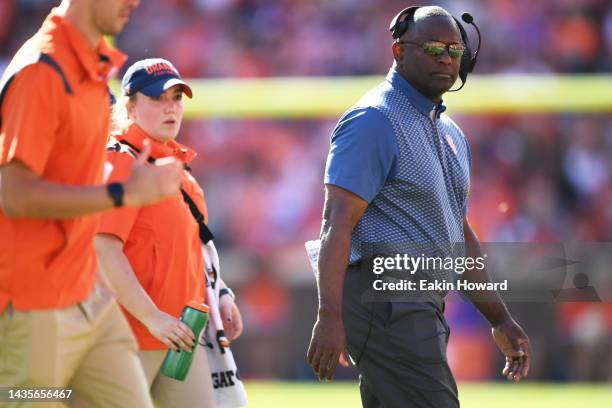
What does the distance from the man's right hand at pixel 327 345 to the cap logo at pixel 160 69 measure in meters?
1.13

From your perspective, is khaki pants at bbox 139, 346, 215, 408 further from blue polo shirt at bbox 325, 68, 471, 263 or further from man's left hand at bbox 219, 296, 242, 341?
blue polo shirt at bbox 325, 68, 471, 263

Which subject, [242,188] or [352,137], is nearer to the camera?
[352,137]

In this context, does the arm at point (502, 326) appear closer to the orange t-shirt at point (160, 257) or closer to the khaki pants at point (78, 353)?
the orange t-shirt at point (160, 257)

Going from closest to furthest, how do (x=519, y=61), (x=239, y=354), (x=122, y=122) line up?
(x=122, y=122)
(x=239, y=354)
(x=519, y=61)

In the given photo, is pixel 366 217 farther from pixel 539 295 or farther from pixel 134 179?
pixel 539 295

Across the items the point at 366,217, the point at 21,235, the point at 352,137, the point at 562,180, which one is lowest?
the point at 21,235

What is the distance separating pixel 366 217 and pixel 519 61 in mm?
5071

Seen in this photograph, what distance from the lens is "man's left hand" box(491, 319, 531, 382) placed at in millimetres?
4383

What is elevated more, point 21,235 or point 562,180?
point 562,180

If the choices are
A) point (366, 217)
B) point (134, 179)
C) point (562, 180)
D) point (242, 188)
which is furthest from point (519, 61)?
point (134, 179)

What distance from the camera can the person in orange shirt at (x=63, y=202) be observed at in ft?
9.41

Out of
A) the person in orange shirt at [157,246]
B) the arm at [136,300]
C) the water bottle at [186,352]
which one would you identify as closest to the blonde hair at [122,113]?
the person in orange shirt at [157,246]

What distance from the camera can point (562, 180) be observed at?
25.0 feet

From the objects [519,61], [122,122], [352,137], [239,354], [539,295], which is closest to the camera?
[352,137]
